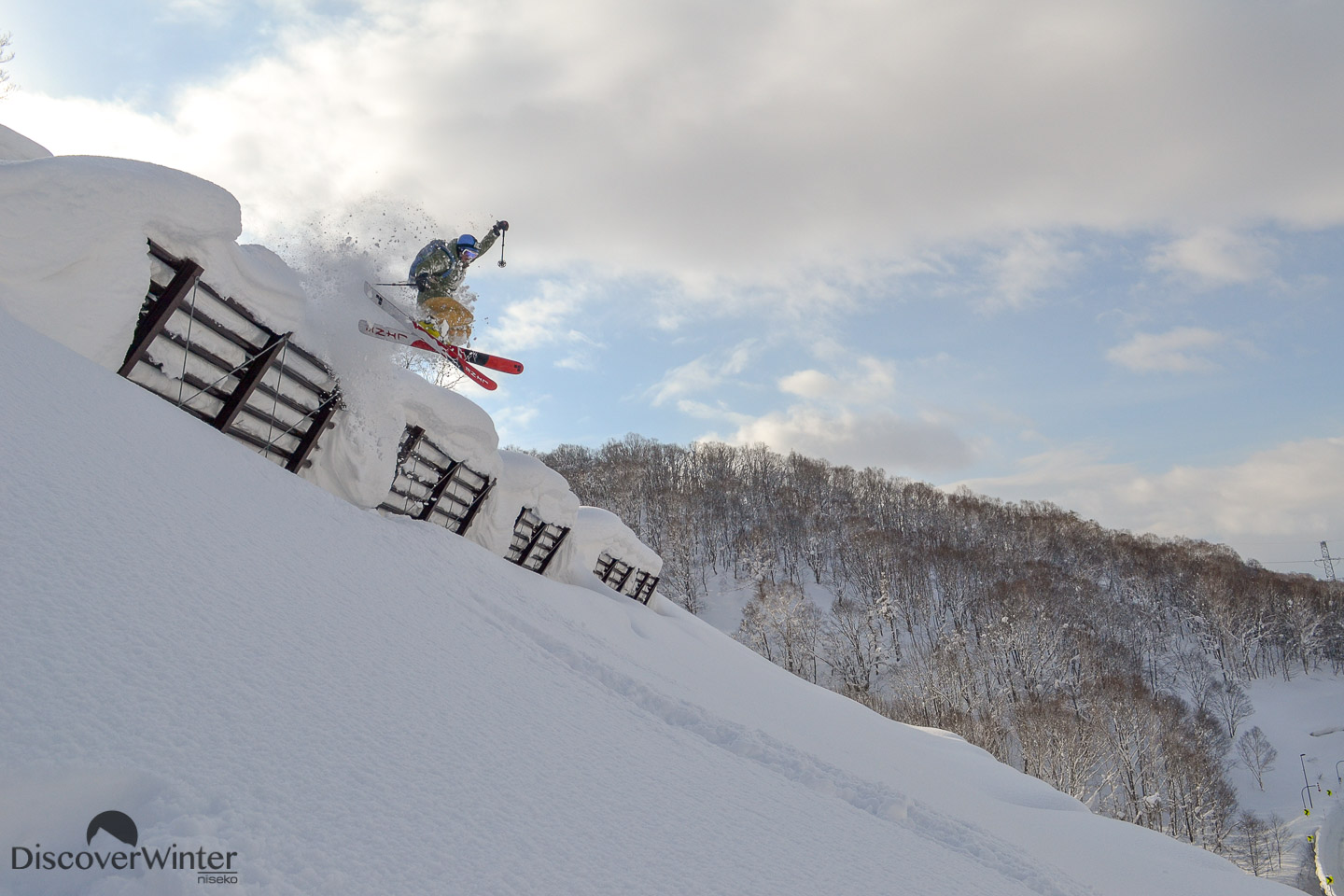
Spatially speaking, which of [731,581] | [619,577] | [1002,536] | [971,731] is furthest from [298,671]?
[1002,536]

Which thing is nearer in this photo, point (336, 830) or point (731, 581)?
point (336, 830)

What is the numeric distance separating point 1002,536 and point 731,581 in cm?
3085

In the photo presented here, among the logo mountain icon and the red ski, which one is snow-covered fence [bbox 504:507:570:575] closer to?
the red ski

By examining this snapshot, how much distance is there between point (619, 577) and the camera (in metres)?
16.5

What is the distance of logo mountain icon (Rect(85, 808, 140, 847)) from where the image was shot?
192cm

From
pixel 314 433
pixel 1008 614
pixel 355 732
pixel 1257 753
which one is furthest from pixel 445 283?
pixel 1257 753

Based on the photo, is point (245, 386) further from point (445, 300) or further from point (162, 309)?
point (445, 300)

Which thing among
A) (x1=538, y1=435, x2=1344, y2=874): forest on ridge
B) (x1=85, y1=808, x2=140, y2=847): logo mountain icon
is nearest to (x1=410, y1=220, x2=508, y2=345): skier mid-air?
(x1=85, y1=808, x2=140, y2=847): logo mountain icon

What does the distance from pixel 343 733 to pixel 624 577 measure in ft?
45.0

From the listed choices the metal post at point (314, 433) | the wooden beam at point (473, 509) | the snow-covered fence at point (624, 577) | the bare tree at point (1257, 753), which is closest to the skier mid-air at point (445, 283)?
the wooden beam at point (473, 509)

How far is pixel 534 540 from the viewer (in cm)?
1255

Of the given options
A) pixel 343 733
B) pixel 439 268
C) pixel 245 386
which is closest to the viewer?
pixel 343 733

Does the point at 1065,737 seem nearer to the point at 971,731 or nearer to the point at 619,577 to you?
the point at 971,731

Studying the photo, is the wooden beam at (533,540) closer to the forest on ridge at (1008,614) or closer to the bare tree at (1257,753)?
the forest on ridge at (1008,614)
